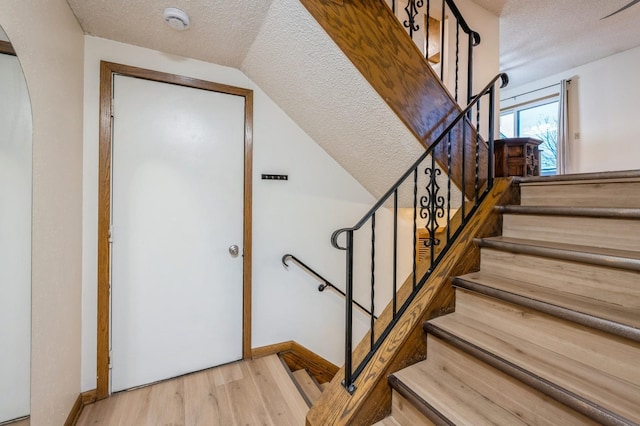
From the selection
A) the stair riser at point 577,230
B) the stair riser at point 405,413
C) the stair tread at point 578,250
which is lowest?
the stair riser at point 405,413

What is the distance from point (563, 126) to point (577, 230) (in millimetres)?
3999

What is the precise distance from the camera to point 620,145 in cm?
377

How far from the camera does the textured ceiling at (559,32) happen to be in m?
2.80

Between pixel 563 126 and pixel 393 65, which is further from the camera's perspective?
pixel 563 126

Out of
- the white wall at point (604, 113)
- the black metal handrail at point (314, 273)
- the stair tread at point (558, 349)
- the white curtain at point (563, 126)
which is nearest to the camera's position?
the stair tread at point (558, 349)

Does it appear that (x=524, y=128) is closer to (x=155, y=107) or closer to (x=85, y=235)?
(x=155, y=107)

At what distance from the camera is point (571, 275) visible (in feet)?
4.15

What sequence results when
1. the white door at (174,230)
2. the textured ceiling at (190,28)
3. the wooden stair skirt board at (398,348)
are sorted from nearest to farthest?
the wooden stair skirt board at (398,348) < the textured ceiling at (190,28) < the white door at (174,230)

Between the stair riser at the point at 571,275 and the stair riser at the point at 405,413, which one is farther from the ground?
the stair riser at the point at 571,275

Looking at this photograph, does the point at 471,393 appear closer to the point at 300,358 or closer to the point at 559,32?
the point at 300,358

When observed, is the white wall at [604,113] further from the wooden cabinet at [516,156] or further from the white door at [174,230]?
the white door at [174,230]

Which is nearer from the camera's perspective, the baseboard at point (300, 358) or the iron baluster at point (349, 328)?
the iron baluster at point (349, 328)

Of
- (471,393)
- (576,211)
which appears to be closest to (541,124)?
(576,211)

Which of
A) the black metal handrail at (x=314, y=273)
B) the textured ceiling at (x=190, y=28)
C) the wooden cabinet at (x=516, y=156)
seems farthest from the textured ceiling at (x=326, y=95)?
the wooden cabinet at (x=516, y=156)
